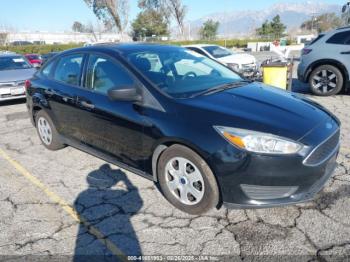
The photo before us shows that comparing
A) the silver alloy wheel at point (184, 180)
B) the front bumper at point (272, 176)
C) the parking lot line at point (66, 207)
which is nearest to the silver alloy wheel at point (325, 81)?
the front bumper at point (272, 176)

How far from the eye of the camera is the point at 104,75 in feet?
12.0

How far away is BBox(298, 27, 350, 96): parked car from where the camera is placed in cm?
719

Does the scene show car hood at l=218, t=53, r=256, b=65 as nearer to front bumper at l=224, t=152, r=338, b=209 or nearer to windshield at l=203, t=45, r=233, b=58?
windshield at l=203, t=45, r=233, b=58

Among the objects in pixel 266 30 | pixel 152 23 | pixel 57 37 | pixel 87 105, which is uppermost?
pixel 152 23

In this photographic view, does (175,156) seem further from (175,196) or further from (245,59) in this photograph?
(245,59)

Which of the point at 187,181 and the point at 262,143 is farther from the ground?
the point at 262,143

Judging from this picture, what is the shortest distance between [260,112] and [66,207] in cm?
215

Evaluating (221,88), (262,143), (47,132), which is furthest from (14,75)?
(262,143)

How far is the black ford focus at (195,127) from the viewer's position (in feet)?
8.54

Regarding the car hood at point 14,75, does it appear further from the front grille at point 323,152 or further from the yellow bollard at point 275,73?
the front grille at point 323,152

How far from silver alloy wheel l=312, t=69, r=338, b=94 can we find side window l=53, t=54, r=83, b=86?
5.74 m

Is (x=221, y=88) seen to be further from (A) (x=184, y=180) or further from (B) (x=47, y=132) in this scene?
(B) (x=47, y=132)

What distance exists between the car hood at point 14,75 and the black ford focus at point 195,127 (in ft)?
16.5

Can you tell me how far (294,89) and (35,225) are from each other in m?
7.63
